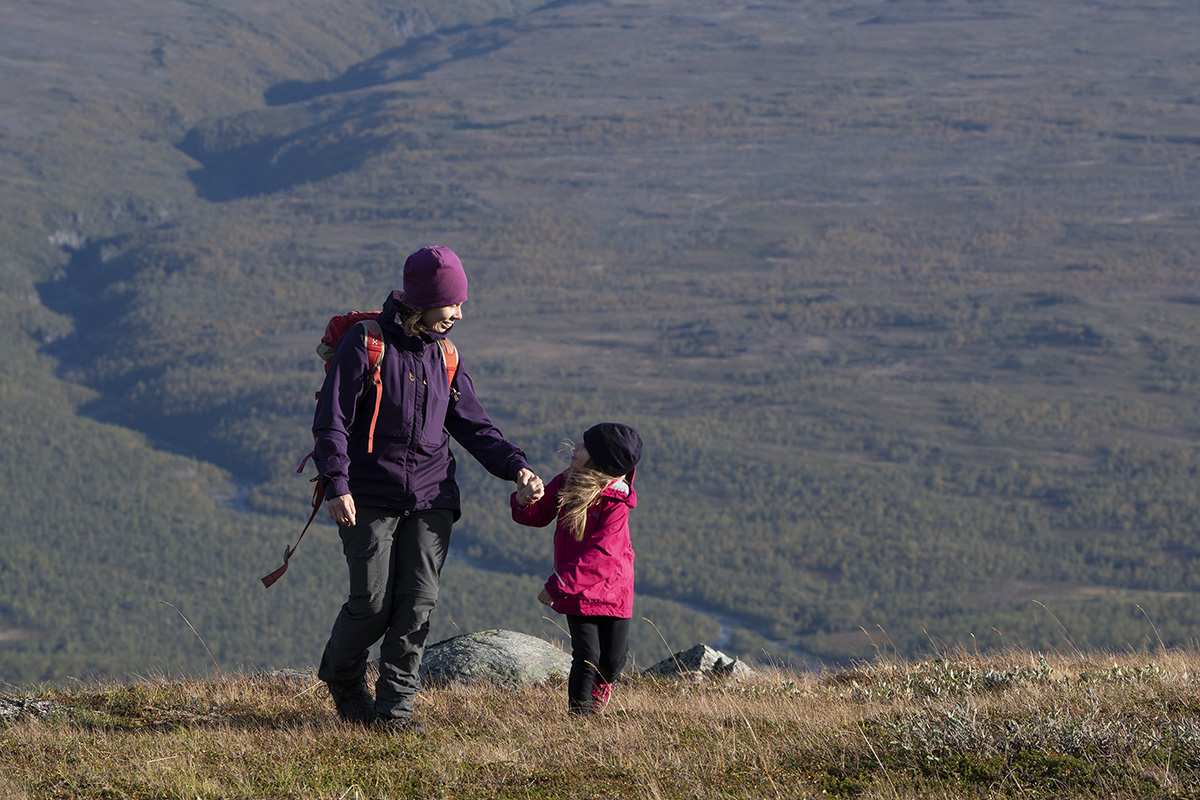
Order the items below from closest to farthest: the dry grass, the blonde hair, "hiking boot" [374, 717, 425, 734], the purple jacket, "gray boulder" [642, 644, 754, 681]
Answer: the dry grass → the purple jacket → "hiking boot" [374, 717, 425, 734] → the blonde hair → "gray boulder" [642, 644, 754, 681]

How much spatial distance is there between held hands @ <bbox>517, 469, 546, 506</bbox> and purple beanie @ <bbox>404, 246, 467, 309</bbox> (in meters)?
0.86

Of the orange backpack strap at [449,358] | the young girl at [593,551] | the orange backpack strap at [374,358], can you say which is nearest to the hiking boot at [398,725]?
the young girl at [593,551]

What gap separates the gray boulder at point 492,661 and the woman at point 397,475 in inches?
79.7

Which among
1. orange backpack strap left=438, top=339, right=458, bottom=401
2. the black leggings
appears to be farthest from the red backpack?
the black leggings

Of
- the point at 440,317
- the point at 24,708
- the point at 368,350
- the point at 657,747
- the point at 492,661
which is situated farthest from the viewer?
the point at 492,661

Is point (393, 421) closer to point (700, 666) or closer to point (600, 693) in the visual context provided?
point (600, 693)

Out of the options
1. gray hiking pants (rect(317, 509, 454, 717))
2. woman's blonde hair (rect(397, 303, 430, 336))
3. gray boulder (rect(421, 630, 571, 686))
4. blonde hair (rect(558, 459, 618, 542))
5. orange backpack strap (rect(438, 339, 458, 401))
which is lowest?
gray boulder (rect(421, 630, 571, 686))

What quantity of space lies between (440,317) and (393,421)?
53 cm

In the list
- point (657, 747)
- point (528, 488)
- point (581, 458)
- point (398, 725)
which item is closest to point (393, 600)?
point (398, 725)

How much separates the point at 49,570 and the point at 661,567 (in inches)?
3360

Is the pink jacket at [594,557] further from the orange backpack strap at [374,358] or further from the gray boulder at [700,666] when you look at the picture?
the gray boulder at [700,666]

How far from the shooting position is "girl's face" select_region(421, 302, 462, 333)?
6.07m

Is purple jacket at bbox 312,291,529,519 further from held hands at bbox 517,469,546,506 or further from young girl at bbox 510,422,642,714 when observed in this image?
young girl at bbox 510,422,642,714

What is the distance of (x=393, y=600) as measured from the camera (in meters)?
6.13
